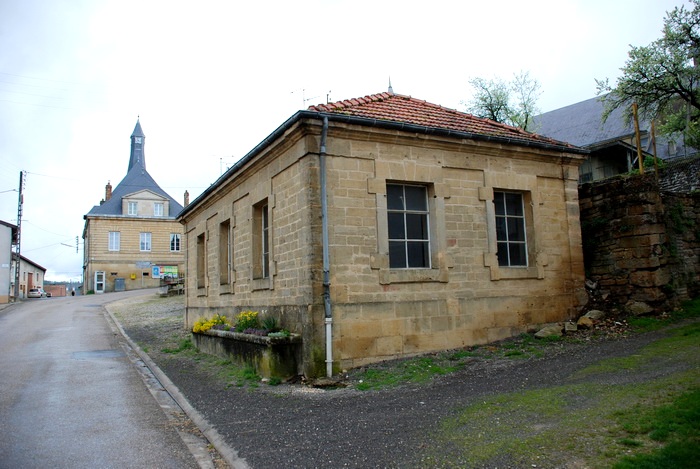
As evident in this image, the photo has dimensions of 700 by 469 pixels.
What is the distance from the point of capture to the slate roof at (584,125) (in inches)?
1243

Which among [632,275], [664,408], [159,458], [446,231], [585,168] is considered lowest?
[159,458]

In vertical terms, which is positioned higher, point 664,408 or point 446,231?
point 446,231

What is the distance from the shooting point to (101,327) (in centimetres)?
2144

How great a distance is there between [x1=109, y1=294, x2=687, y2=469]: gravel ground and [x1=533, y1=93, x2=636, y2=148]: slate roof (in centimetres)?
2416

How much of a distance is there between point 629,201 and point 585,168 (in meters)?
20.0

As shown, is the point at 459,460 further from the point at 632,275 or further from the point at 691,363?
the point at 632,275

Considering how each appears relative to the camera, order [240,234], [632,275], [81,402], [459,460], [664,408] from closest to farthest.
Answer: [459,460] < [664,408] < [81,402] < [632,275] < [240,234]

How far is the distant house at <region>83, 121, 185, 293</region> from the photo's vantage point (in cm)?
4888

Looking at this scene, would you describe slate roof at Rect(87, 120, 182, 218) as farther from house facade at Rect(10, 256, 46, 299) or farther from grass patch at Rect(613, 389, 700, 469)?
grass patch at Rect(613, 389, 700, 469)

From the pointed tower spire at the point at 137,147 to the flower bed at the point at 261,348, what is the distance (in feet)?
173

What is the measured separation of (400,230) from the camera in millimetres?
10602

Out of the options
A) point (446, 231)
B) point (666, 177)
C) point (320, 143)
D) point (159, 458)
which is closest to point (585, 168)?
point (666, 177)

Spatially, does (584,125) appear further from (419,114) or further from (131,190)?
(131,190)

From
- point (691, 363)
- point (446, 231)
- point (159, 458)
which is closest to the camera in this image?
point (159, 458)
